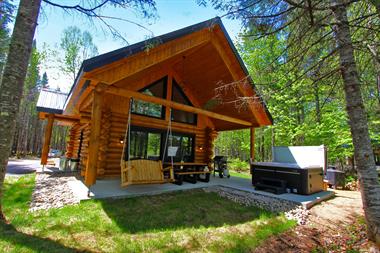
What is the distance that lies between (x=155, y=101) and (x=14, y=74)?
373 cm

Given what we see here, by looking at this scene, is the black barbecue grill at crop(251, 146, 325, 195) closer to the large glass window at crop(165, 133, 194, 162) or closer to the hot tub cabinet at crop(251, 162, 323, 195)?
the hot tub cabinet at crop(251, 162, 323, 195)

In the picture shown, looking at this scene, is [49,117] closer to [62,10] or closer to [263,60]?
[62,10]

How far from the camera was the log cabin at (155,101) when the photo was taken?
5.12 meters

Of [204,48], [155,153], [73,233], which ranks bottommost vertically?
[73,233]

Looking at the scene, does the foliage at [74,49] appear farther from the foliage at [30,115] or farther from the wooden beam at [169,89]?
the wooden beam at [169,89]

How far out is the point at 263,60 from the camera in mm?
14750

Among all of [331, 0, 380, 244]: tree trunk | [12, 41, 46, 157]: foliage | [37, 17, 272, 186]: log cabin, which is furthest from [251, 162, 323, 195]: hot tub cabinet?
[12, 41, 46, 157]: foliage

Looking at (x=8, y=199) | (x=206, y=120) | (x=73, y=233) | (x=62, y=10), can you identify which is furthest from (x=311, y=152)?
(x=8, y=199)

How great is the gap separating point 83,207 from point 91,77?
9.26 ft

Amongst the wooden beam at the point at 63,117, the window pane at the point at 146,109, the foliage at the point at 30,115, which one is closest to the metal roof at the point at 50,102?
the wooden beam at the point at 63,117

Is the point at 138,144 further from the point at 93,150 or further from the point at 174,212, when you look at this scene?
the point at 174,212

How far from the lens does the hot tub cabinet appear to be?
629 cm

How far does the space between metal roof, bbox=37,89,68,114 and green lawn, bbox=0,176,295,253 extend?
4.57 meters

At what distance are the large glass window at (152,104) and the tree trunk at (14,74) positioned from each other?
506 cm
